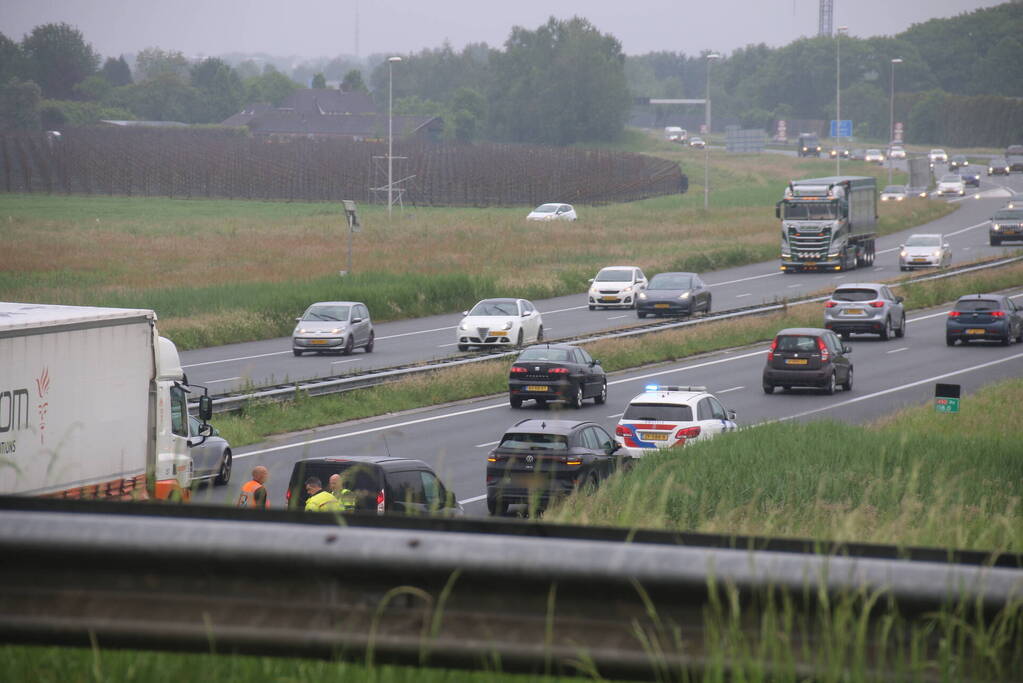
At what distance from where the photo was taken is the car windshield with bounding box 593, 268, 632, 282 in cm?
5659

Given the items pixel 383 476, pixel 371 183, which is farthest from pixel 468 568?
pixel 371 183

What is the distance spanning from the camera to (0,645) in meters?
4.17

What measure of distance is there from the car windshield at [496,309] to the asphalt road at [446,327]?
1862 millimetres

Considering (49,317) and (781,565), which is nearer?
(781,565)

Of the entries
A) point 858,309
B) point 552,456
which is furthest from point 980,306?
point 552,456

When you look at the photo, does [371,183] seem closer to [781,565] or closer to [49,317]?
[49,317]

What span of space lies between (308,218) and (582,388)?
69164 mm

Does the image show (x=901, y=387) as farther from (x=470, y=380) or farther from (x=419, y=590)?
(x=419, y=590)

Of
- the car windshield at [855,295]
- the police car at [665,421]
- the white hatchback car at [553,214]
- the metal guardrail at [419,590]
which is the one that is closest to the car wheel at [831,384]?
the car windshield at [855,295]

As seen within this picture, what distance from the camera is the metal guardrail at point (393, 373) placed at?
1212 inches

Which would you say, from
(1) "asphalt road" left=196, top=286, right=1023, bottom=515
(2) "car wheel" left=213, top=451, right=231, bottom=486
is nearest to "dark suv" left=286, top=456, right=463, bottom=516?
(1) "asphalt road" left=196, top=286, right=1023, bottom=515

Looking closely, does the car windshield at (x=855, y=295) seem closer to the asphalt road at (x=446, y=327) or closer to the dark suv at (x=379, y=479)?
the asphalt road at (x=446, y=327)

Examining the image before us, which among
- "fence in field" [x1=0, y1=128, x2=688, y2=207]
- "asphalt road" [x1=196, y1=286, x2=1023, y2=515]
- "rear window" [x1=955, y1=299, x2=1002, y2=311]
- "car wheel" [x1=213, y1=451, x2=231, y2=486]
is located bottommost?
"asphalt road" [x1=196, y1=286, x2=1023, y2=515]

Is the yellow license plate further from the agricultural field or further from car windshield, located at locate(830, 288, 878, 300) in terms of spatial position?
the agricultural field
